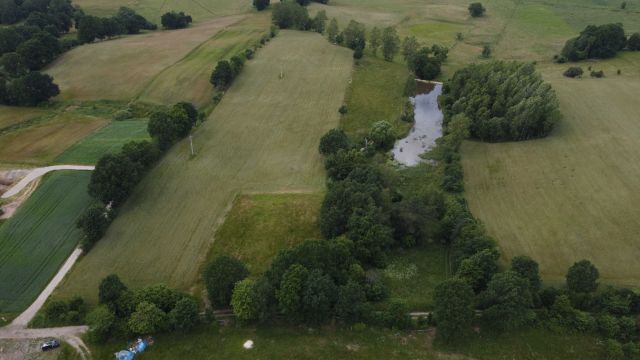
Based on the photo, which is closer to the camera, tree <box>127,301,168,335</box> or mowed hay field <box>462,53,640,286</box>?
tree <box>127,301,168,335</box>

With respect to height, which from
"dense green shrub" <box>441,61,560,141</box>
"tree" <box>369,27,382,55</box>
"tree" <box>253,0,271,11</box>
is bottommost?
"dense green shrub" <box>441,61,560,141</box>

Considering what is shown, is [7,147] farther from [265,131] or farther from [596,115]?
[596,115]

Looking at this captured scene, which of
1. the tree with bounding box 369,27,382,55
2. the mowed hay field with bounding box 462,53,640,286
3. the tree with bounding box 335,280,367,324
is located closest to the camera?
the tree with bounding box 335,280,367,324

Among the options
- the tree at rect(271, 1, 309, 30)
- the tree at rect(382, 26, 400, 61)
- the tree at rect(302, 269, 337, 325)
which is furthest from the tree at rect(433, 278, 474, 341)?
the tree at rect(271, 1, 309, 30)

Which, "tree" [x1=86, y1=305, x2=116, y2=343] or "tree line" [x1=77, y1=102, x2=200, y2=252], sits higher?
"tree line" [x1=77, y1=102, x2=200, y2=252]

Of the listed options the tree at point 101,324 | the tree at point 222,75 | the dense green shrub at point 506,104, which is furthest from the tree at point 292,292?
the tree at point 222,75

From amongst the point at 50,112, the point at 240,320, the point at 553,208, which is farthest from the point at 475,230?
the point at 50,112

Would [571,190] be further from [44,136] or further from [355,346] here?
[44,136]

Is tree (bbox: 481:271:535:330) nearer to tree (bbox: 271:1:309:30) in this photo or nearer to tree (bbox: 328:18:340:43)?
tree (bbox: 328:18:340:43)
